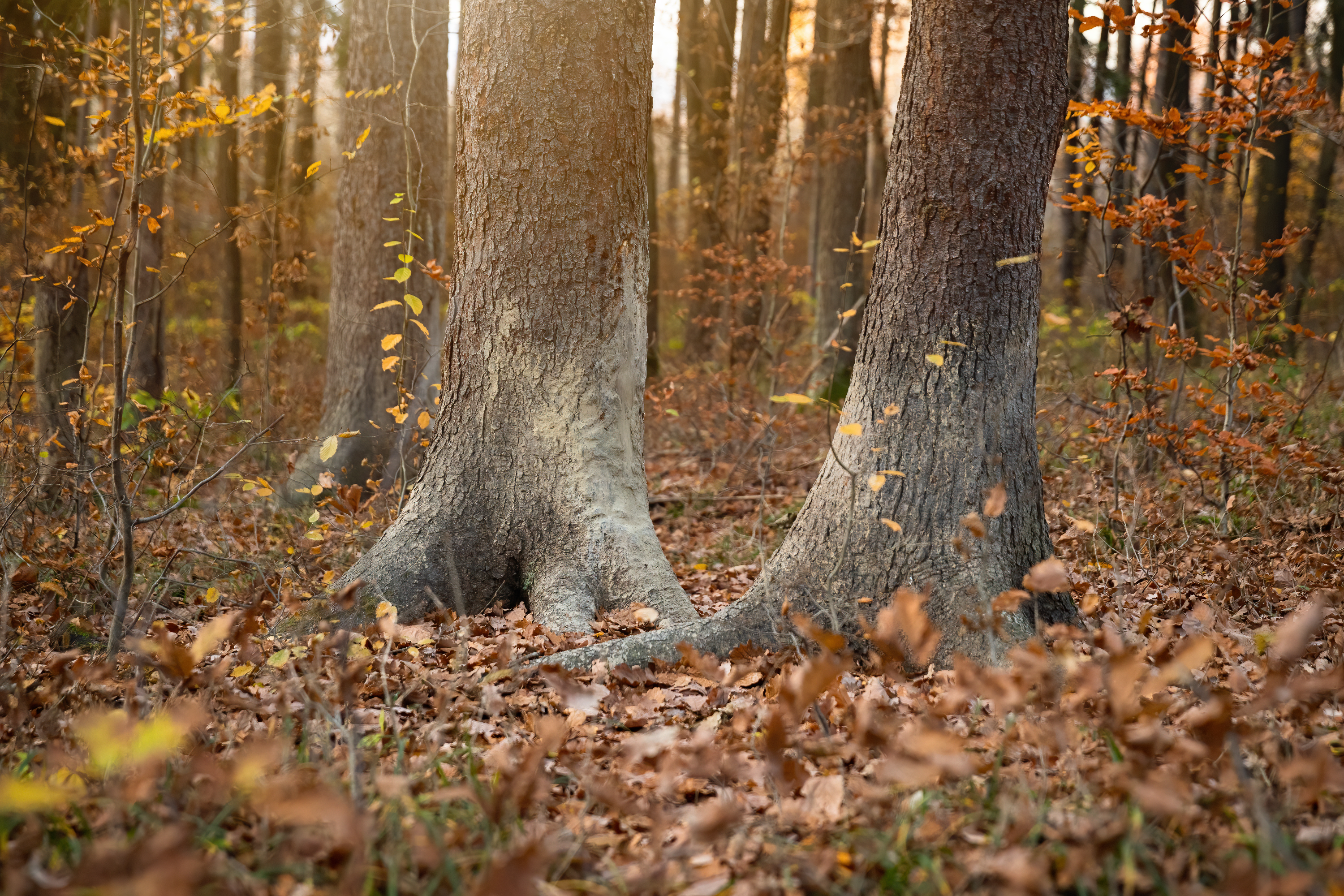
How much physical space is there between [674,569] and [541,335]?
6.31 feet

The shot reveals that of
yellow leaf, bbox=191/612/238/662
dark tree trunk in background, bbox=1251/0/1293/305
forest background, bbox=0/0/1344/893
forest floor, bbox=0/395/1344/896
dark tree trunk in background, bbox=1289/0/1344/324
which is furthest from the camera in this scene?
dark tree trunk in background, bbox=1289/0/1344/324

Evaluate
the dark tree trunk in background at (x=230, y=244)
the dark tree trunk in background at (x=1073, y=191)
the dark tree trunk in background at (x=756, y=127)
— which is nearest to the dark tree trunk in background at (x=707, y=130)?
the dark tree trunk in background at (x=756, y=127)

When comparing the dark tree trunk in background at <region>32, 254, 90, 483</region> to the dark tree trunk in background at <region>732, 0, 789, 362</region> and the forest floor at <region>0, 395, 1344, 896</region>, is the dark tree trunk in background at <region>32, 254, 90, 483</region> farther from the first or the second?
the dark tree trunk in background at <region>732, 0, 789, 362</region>

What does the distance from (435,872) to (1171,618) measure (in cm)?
298

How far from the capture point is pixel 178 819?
175 cm

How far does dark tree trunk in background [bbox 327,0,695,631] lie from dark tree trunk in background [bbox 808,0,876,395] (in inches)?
225

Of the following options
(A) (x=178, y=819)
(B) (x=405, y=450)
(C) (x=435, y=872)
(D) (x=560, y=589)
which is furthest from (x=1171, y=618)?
(B) (x=405, y=450)

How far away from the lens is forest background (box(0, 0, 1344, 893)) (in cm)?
170

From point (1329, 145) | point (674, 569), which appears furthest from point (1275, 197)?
point (674, 569)

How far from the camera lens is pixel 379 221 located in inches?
248

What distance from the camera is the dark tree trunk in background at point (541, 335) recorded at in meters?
3.61

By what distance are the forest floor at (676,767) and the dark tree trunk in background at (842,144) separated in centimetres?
669

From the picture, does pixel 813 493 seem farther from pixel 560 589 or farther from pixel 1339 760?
pixel 1339 760

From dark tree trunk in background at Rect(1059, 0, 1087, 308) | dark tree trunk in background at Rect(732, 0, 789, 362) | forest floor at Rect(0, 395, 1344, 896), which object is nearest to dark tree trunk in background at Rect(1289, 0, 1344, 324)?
dark tree trunk in background at Rect(1059, 0, 1087, 308)
